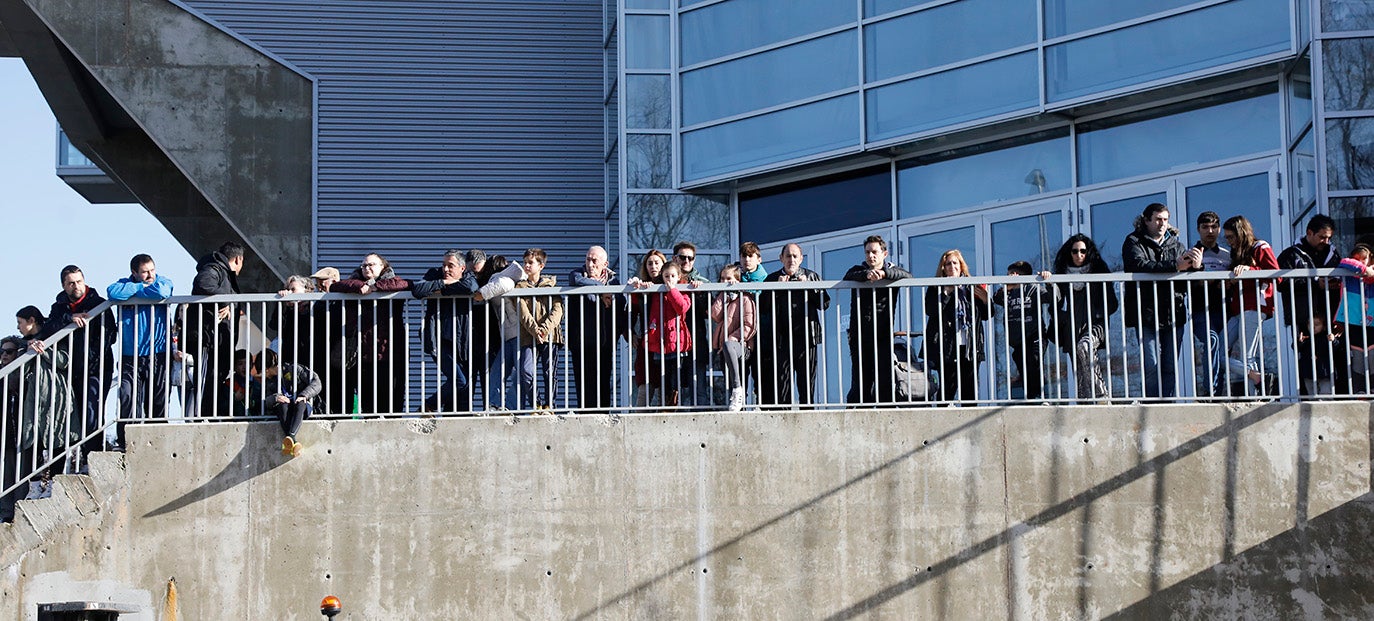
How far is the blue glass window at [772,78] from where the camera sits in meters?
19.0

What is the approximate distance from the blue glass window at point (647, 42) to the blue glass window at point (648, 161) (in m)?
0.83

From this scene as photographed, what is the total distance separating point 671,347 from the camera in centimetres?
1300

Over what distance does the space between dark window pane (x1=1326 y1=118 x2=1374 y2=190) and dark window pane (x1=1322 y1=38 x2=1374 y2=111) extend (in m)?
0.16

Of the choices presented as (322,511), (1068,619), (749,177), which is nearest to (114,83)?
(749,177)

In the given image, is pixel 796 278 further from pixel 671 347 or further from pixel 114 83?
pixel 114 83

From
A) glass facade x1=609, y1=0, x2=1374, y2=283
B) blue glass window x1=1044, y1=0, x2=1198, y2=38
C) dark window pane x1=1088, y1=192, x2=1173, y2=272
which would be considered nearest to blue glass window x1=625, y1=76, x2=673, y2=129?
glass facade x1=609, y1=0, x2=1374, y2=283

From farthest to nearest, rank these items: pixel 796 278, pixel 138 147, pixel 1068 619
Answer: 1. pixel 138 147
2. pixel 796 278
3. pixel 1068 619

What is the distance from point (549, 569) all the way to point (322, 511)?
1.64 m

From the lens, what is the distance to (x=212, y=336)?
42.7ft

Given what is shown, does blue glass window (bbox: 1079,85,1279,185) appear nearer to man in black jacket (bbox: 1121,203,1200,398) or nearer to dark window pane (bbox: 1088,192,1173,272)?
dark window pane (bbox: 1088,192,1173,272)

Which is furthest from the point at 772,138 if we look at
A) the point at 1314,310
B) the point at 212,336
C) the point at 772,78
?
the point at 212,336

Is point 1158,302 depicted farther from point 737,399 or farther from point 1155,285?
point 737,399

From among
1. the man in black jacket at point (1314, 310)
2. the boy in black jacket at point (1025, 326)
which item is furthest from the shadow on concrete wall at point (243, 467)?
the man in black jacket at point (1314, 310)

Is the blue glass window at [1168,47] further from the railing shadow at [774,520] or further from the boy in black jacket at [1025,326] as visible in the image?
the railing shadow at [774,520]
